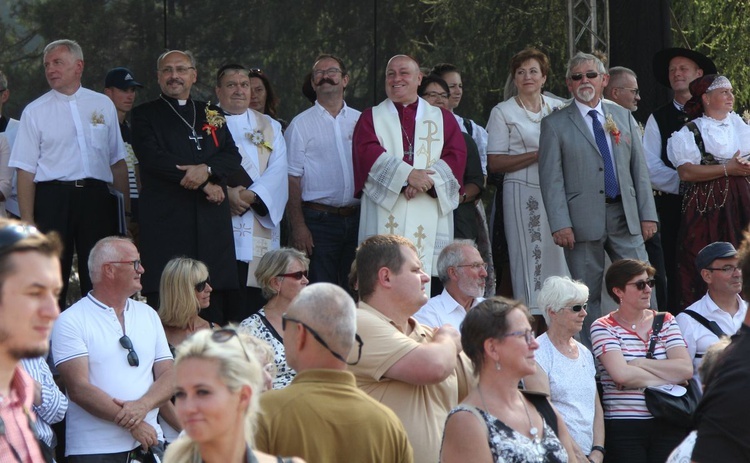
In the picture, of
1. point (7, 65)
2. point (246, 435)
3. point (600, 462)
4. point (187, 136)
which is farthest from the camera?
point (7, 65)

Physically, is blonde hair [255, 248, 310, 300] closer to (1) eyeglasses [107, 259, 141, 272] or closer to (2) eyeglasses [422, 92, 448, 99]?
(1) eyeglasses [107, 259, 141, 272]

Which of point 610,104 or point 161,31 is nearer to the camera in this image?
point 610,104

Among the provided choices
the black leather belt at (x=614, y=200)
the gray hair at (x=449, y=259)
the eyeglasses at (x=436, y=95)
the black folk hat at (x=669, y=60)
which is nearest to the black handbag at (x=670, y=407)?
the gray hair at (x=449, y=259)

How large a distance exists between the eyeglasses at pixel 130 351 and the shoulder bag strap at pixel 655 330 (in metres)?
2.79

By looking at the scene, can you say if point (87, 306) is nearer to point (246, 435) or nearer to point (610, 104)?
point (246, 435)

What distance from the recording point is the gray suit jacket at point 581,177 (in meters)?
8.33

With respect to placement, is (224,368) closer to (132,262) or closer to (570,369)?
(132,262)

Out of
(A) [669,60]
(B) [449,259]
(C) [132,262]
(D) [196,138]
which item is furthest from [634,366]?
(A) [669,60]

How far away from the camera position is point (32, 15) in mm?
9609

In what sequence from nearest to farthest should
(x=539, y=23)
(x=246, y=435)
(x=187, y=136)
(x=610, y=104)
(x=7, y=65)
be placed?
(x=246, y=435), (x=187, y=136), (x=610, y=104), (x=7, y=65), (x=539, y=23)

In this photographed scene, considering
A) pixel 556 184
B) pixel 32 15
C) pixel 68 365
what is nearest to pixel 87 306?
pixel 68 365

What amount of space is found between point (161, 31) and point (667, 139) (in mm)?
4002

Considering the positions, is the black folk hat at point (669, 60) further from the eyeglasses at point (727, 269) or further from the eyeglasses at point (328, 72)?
the eyeglasses at point (328, 72)

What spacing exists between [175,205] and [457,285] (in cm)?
202
